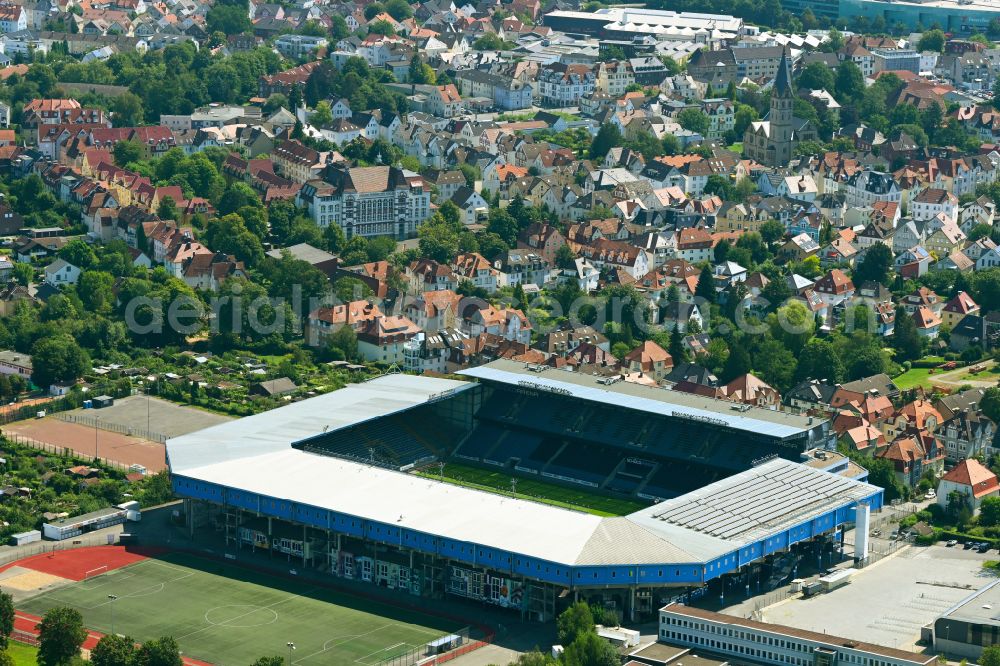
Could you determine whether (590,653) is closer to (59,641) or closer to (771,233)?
(59,641)

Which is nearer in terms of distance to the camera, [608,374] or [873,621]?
[873,621]

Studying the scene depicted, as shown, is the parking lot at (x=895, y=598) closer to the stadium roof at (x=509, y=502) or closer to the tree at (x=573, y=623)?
the stadium roof at (x=509, y=502)

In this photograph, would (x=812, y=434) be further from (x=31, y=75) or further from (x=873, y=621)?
(x=31, y=75)

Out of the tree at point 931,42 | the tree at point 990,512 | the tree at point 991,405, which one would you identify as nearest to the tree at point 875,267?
the tree at point 991,405

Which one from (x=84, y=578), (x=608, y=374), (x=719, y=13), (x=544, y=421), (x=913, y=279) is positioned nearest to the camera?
(x=84, y=578)

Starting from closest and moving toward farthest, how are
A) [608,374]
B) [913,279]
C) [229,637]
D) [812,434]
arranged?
[229,637]
[812,434]
[608,374]
[913,279]

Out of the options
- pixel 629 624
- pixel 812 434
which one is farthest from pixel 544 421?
pixel 629 624

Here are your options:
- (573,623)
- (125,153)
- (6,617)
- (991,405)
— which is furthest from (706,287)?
(6,617)
